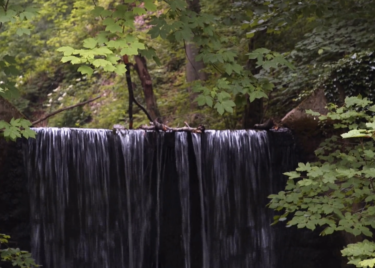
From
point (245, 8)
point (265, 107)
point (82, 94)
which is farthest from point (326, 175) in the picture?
point (82, 94)

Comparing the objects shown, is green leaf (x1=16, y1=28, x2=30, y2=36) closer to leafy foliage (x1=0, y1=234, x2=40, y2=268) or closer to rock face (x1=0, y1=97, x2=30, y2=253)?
leafy foliage (x1=0, y1=234, x2=40, y2=268)

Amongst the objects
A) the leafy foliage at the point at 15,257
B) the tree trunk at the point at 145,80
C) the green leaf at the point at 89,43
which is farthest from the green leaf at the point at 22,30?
the tree trunk at the point at 145,80

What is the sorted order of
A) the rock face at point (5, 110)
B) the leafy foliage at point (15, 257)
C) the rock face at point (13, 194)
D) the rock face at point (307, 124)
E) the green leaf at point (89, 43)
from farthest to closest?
the rock face at point (307, 124)
the rock face at point (13, 194)
the rock face at point (5, 110)
the leafy foliage at point (15, 257)
the green leaf at point (89, 43)

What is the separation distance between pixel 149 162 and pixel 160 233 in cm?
92

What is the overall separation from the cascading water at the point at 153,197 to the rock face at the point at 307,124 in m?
0.18

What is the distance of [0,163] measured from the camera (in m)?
6.32

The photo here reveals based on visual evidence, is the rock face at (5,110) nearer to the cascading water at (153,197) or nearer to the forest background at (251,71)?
the cascading water at (153,197)

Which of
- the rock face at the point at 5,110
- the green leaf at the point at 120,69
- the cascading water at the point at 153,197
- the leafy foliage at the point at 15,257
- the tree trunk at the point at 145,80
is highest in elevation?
the tree trunk at the point at 145,80

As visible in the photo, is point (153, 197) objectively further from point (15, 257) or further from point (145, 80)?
point (145, 80)

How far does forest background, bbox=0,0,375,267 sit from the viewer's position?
439 centimetres

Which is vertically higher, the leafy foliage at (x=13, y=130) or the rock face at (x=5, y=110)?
the rock face at (x=5, y=110)

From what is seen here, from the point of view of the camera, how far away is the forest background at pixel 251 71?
4387 mm

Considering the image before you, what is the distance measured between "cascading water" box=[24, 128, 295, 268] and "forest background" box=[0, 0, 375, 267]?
596 millimetres

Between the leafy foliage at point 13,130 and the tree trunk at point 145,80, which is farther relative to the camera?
the tree trunk at point 145,80
